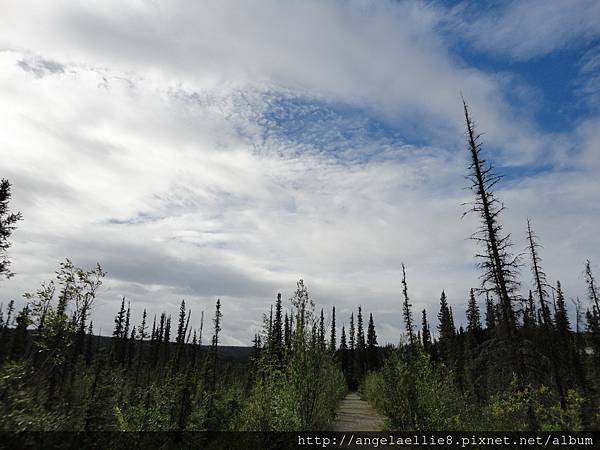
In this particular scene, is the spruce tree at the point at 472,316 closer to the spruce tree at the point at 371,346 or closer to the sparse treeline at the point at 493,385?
the spruce tree at the point at 371,346

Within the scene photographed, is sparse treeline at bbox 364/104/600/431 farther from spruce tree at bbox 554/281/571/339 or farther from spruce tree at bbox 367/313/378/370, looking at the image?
spruce tree at bbox 367/313/378/370

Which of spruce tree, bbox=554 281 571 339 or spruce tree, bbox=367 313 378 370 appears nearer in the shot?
spruce tree, bbox=554 281 571 339

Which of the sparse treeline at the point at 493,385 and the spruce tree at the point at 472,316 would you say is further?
the spruce tree at the point at 472,316

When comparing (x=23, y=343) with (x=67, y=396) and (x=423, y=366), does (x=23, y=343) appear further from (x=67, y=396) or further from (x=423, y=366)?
(x=423, y=366)

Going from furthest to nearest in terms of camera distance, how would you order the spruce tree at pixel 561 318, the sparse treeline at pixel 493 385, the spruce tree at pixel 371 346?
the spruce tree at pixel 371 346, the spruce tree at pixel 561 318, the sparse treeline at pixel 493 385

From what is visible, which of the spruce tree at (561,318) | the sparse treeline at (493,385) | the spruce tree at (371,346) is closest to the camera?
the sparse treeline at (493,385)

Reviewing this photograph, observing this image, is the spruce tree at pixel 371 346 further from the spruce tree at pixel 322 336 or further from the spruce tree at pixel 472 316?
the spruce tree at pixel 322 336

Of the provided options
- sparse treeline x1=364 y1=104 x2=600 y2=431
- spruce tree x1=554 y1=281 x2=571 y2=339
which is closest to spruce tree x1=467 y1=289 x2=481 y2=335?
spruce tree x1=554 y1=281 x2=571 y2=339

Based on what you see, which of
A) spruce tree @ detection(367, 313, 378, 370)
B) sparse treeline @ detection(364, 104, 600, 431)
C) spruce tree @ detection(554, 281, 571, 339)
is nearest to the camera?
sparse treeline @ detection(364, 104, 600, 431)

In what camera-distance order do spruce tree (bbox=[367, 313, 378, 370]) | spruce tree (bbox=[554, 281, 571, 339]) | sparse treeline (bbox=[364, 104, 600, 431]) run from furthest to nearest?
spruce tree (bbox=[367, 313, 378, 370]) → spruce tree (bbox=[554, 281, 571, 339]) → sparse treeline (bbox=[364, 104, 600, 431])

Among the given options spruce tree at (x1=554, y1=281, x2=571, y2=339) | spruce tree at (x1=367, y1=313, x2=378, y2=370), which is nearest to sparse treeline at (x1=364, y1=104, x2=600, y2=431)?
spruce tree at (x1=554, y1=281, x2=571, y2=339)

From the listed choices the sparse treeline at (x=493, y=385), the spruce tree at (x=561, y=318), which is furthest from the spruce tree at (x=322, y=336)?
the spruce tree at (x=561, y=318)

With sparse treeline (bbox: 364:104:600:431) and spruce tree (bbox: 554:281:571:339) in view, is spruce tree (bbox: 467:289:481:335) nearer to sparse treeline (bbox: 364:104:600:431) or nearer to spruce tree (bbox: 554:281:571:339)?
spruce tree (bbox: 554:281:571:339)

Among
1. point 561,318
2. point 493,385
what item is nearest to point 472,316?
point 561,318
